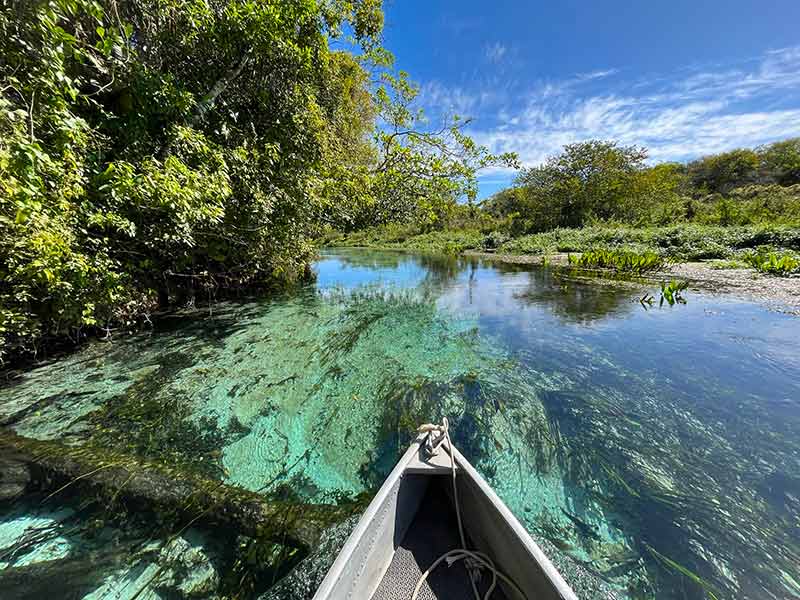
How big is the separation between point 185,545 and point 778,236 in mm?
26207

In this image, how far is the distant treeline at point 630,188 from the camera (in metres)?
27.4

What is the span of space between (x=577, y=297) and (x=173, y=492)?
1183 centimetres

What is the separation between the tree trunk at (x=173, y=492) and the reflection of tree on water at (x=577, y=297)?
26.2 feet

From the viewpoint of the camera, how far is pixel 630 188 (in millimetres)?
29234

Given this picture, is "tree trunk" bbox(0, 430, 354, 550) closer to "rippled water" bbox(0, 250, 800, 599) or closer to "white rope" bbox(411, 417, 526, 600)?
"rippled water" bbox(0, 250, 800, 599)

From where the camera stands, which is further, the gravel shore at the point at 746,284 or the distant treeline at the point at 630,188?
the distant treeline at the point at 630,188

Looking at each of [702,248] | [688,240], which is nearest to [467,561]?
[702,248]

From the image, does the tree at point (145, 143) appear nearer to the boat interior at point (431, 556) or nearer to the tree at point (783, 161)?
the boat interior at point (431, 556)

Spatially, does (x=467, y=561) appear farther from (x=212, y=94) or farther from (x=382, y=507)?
(x=212, y=94)

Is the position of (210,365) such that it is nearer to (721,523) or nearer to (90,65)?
(90,65)

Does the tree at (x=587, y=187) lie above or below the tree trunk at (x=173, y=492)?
above

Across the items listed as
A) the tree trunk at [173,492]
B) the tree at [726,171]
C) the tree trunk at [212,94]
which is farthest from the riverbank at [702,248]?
the tree at [726,171]

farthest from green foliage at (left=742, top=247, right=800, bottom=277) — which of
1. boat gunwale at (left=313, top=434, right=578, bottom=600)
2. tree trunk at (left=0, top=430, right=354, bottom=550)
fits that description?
tree trunk at (left=0, top=430, right=354, bottom=550)

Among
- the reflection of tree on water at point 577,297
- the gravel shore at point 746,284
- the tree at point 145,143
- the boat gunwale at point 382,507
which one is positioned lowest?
the gravel shore at point 746,284
